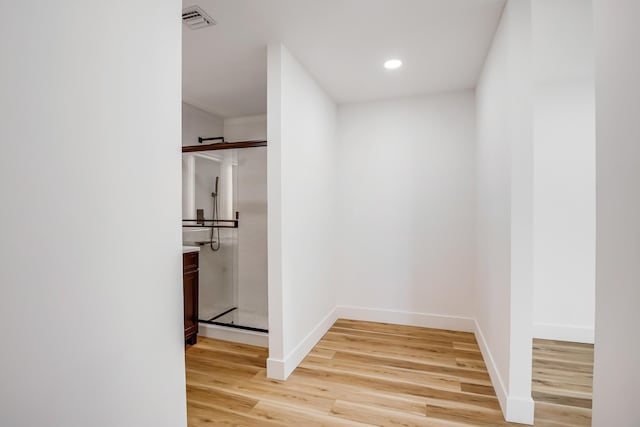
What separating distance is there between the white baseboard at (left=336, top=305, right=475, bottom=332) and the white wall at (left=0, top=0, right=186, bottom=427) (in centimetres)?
274

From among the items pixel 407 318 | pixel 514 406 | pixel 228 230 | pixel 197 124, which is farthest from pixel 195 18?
pixel 407 318

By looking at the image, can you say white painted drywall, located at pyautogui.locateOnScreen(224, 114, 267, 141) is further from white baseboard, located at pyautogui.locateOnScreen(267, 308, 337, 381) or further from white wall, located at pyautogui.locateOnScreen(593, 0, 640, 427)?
white wall, located at pyautogui.locateOnScreen(593, 0, 640, 427)

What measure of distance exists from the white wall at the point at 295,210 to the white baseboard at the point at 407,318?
38cm

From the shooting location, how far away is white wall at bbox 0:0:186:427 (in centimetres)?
69

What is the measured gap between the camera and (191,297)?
2957 millimetres

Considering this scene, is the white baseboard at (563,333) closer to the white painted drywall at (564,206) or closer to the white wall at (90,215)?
Result: the white painted drywall at (564,206)

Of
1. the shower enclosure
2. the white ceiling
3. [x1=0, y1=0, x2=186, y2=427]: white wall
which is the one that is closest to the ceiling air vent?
the white ceiling

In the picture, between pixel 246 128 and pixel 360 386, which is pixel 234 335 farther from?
pixel 246 128

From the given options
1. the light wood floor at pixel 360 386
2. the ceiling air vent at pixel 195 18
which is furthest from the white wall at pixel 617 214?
the ceiling air vent at pixel 195 18

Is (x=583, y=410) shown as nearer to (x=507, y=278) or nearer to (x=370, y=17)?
(x=507, y=278)

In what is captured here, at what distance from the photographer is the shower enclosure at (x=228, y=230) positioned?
3170mm

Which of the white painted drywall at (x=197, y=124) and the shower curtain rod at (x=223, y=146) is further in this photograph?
the white painted drywall at (x=197, y=124)

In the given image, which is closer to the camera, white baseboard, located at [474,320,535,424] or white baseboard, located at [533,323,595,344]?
white baseboard, located at [474,320,535,424]

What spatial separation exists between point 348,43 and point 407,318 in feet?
9.15
